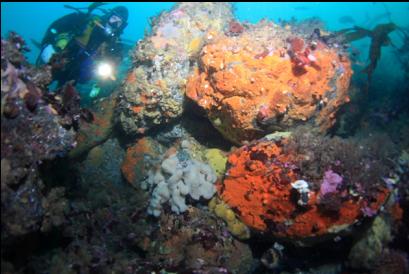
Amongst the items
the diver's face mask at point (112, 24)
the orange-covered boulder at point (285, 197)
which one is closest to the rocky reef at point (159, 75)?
the diver's face mask at point (112, 24)

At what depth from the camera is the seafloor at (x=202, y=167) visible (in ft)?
12.8

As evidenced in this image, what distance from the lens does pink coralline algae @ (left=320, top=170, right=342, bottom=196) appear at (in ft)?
13.5

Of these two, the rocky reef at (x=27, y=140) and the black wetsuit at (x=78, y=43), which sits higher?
the black wetsuit at (x=78, y=43)

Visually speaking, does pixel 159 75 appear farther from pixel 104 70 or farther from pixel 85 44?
pixel 104 70

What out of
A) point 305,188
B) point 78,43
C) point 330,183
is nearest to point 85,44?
point 78,43

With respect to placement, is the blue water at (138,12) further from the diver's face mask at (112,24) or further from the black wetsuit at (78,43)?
the diver's face mask at (112,24)

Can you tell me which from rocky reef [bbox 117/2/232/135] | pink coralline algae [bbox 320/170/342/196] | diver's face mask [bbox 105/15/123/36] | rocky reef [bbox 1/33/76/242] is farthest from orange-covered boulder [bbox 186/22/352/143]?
diver's face mask [bbox 105/15/123/36]

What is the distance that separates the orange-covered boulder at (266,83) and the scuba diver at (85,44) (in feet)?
10.9

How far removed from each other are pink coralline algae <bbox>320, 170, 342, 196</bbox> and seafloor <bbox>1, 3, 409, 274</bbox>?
1cm

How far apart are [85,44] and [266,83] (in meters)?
4.69

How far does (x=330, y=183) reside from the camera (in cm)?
417

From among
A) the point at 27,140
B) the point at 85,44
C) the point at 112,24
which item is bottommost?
the point at 27,140

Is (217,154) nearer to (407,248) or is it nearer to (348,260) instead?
(348,260)

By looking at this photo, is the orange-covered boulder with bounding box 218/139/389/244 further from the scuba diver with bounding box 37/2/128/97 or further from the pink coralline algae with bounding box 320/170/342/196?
the scuba diver with bounding box 37/2/128/97
